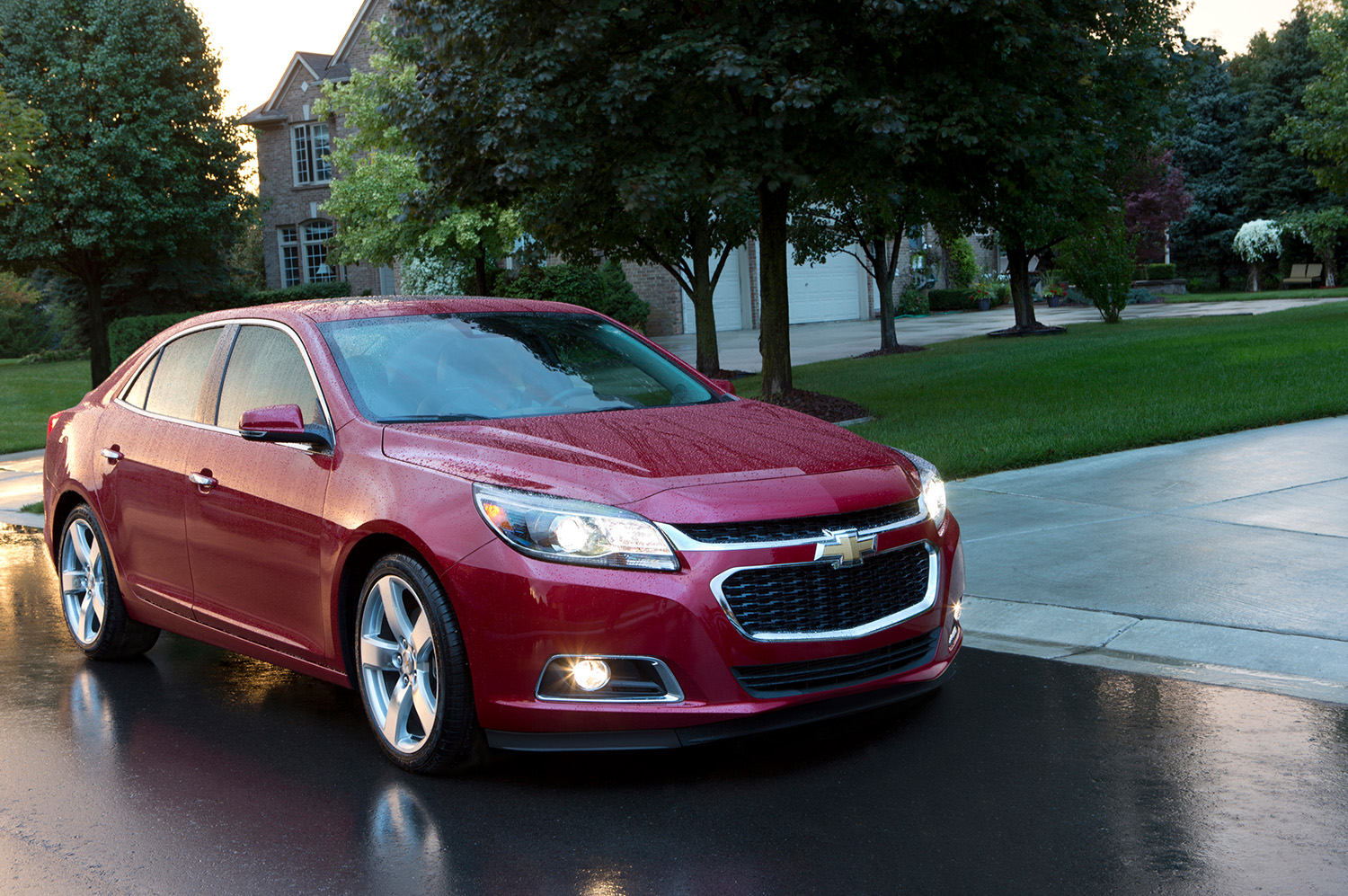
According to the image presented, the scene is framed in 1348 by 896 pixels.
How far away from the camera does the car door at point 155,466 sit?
5605 mm

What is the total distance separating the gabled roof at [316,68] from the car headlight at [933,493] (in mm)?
40357

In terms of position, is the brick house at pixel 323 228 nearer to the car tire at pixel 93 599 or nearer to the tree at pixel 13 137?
the tree at pixel 13 137

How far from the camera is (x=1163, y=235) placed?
55.8 meters

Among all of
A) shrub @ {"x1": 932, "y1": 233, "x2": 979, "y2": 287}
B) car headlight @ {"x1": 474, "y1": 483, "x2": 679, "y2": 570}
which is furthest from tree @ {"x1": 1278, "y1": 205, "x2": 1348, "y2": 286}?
car headlight @ {"x1": 474, "y1": 483, "x2": 679, "y2": 570}

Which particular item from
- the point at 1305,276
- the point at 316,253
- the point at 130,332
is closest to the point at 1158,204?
the point at 1305,276

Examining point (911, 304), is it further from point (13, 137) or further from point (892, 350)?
point (13, 137)

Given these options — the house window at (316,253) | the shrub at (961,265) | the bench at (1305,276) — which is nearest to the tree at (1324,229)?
the bench at (1305,276)

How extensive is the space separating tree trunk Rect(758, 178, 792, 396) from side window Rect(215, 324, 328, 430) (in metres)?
8.83

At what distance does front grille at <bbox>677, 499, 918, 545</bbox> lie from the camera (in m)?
4.07

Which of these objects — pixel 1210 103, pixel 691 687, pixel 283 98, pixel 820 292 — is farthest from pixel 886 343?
pixel 1210 103

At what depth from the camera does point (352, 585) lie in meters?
4.74

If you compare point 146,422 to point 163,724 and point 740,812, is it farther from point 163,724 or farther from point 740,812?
point 740,812

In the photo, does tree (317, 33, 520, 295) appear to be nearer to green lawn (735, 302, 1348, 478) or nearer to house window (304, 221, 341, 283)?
green lawn (735, 302, 1348, 478)

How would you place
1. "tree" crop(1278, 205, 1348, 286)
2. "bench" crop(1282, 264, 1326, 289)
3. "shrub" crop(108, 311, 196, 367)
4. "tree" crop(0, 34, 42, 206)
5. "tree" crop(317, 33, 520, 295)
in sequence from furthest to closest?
"bench" crop(1282, 264, 1326, 289) → "tree" crop(1278, 205, 1348, 286) → "shrub" crop(108, 311, 196, 367) → "tree" crop(317, 33, 520, 295) → "tree" crop(0, 34, 42, 206)
